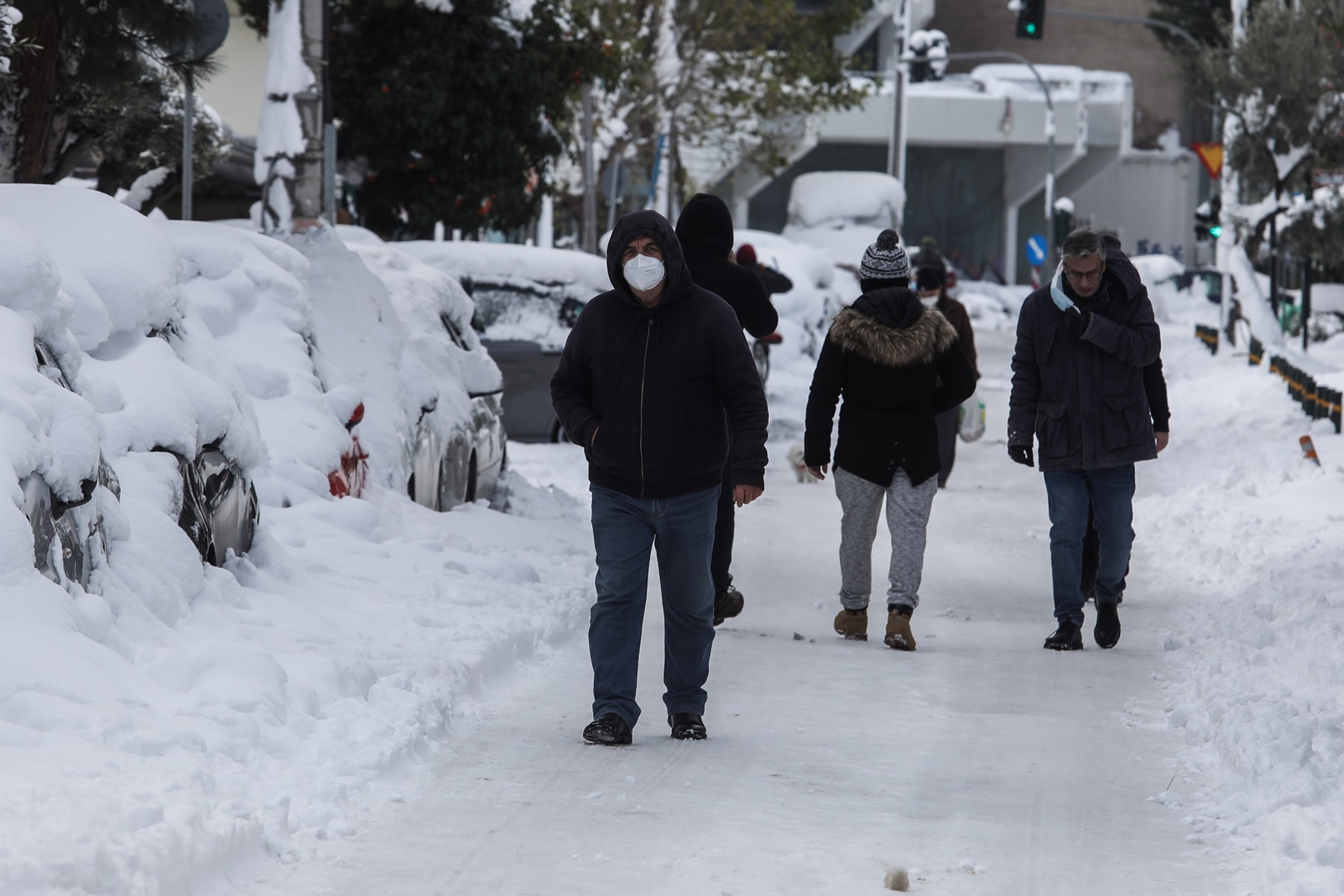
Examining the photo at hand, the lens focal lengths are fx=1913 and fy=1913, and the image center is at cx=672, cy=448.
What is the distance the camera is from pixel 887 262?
8055 millimetres

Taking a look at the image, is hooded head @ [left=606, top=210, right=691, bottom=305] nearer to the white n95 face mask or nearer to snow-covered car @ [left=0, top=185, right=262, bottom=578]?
the white n95 face mask

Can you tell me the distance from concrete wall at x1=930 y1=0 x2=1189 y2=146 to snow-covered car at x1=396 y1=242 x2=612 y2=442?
59802 millimetres

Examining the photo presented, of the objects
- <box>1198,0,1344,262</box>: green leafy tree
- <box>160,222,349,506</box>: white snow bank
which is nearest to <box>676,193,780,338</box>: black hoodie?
<box>160,222,349,506</box>: white snow bank

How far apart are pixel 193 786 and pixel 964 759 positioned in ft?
8.12

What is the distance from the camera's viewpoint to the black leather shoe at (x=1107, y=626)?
8023mm

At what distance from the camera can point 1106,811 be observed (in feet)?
17.6

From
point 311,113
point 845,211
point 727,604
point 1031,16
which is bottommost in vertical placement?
point 845,211

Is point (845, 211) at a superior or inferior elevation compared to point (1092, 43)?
inferior

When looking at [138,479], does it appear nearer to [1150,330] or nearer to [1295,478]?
[1150,330]

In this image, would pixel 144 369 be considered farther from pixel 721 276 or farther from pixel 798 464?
pixel 798 464

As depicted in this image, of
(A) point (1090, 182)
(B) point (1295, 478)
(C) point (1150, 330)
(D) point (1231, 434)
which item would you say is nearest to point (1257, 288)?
(D) point (1231, 434)

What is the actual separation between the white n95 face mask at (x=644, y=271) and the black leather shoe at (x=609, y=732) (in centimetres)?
134

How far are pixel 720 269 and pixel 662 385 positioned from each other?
2.44 metres

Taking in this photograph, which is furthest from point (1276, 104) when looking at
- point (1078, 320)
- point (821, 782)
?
point (821, 782)
